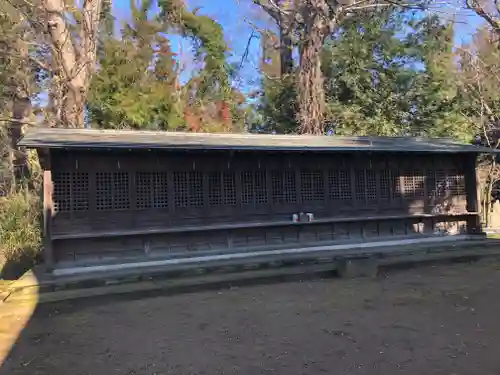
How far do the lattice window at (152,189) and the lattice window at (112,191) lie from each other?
0.81ft

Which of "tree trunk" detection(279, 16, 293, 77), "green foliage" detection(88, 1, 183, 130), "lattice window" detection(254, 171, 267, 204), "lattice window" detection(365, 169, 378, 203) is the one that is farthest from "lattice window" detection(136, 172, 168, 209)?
"tree trunk" detection(279, 16, 293, 77)

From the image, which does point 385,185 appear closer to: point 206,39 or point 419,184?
point 419,184

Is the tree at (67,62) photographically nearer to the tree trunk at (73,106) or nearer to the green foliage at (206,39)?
the tree trunk at (73,106)

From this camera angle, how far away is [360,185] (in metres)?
11.2

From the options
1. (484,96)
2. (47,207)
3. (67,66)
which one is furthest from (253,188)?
(484,96)

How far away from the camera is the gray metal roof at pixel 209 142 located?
27.1 feet

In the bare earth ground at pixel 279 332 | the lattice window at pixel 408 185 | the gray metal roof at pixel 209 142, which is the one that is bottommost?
the bare earth ground at pixel 279 332

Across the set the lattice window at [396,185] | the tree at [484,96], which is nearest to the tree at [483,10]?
the tree at [484,96]

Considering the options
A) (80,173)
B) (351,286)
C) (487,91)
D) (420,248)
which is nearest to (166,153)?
(80,173)

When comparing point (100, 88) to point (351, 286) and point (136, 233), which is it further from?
point (351, 286)

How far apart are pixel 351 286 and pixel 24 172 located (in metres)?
15.8

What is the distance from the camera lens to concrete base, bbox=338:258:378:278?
29.1 feet

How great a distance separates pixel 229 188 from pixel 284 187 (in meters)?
1.37

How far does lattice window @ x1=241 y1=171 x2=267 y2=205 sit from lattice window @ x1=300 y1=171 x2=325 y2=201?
3.30ft
